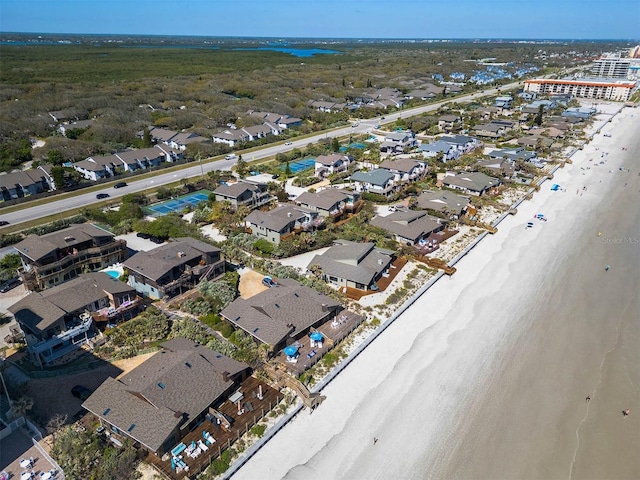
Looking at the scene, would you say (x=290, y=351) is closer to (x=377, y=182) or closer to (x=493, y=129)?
(x=377, y=182)

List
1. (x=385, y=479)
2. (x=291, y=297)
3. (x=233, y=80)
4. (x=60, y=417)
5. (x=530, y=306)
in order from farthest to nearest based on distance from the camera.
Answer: (x=233, y=80)
(x=530, y=306)
(x=291, y=297)
(x=60, y=417)
(x=385, y=479)

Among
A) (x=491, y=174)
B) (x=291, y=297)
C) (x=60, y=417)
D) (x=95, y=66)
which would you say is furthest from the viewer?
(x=95, y=66)

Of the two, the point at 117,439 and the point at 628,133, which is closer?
the point at 117,439

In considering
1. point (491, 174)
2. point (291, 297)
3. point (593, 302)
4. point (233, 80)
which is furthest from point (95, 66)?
point (593, 302)

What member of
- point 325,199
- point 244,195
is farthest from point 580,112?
point 244,195

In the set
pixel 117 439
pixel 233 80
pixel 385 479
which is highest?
pixel 233 80

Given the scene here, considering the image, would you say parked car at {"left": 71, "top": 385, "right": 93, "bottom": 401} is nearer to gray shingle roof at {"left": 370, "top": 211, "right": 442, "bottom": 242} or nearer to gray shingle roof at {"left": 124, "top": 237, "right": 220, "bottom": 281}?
gray shingle roof at {"left": 124, "top": 237, "right": 220, "bottom": 281}

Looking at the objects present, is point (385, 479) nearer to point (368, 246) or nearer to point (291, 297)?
point (291, 297)
